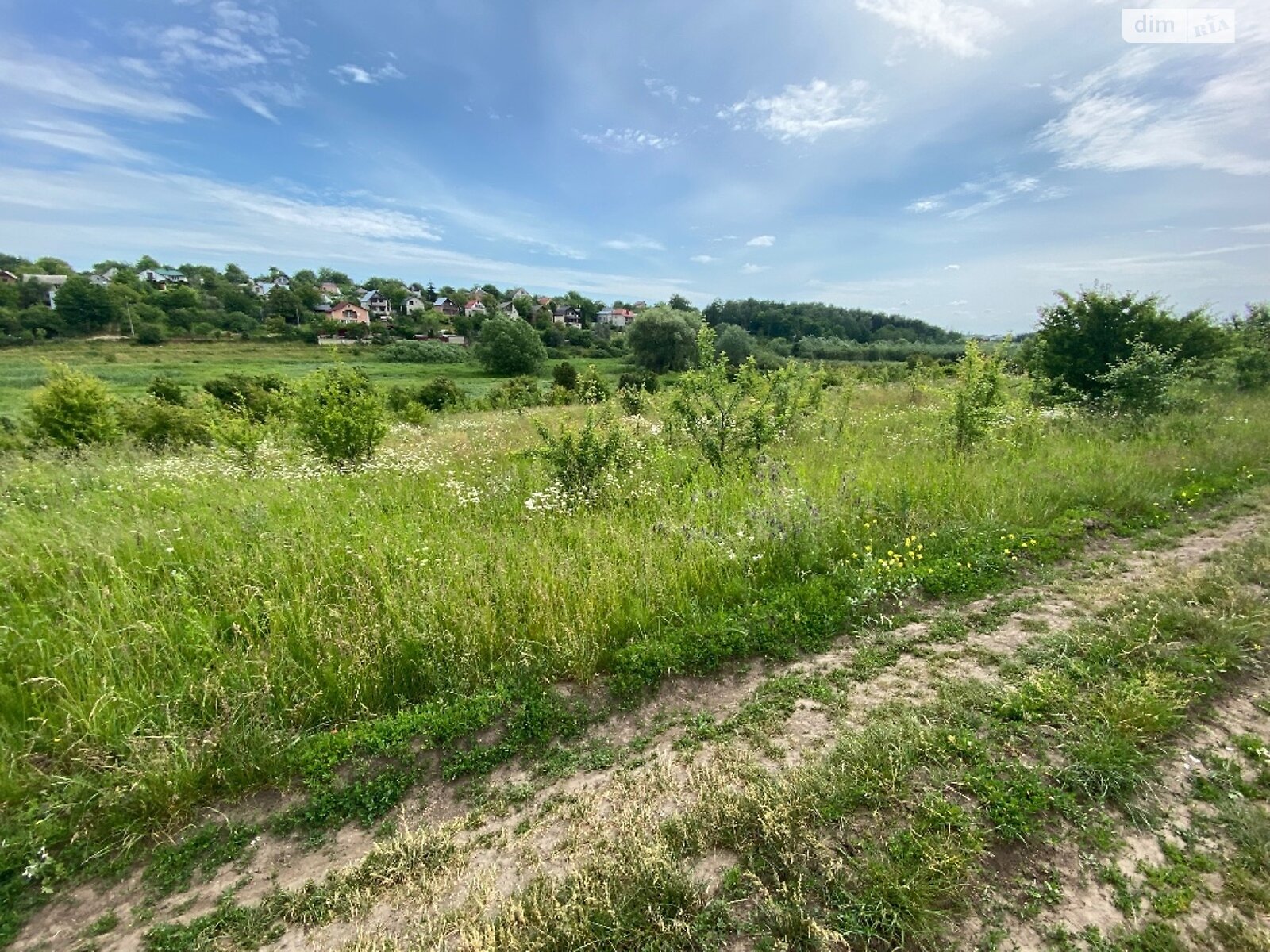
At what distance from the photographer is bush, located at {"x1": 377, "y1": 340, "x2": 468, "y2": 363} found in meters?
70.7

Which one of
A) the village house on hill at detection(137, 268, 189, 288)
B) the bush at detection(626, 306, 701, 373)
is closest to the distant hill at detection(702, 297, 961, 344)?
the bush at detection(626, 306, 701, 373)

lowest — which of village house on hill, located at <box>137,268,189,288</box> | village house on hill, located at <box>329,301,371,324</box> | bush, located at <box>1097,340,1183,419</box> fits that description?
bush, located at <box>1097,340,1183,419</box>

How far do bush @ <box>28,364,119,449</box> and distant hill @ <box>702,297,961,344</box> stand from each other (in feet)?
270

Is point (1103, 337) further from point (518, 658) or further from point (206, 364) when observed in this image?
point (206, 364)

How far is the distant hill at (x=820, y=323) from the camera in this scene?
8819cm

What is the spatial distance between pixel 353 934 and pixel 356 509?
5101 millimetres

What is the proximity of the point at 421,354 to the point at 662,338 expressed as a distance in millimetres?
38637

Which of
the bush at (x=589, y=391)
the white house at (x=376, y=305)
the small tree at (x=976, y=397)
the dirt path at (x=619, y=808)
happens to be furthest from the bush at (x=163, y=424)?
the white house at (x=376, y=305)

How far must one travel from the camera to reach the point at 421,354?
72188 millimetres

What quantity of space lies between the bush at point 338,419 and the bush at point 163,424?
7.52 meters

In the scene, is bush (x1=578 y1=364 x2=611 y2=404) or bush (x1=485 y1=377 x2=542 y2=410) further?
bush (x1=485 y1=377 x2=542 y2=410)

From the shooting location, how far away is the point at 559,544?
5223mm

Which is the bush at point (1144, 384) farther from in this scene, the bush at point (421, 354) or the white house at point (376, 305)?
the white house at point (376, 305)

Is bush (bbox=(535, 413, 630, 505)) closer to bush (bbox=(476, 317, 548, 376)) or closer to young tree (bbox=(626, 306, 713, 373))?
young tree (bbox=(626, 306, 713, 373))
